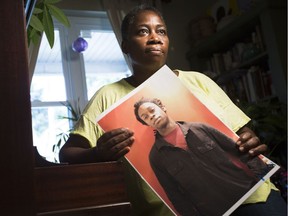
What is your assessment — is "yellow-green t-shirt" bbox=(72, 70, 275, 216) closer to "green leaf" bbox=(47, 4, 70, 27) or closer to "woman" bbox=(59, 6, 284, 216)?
"woman" bbox=(59, 6, 284, 216)

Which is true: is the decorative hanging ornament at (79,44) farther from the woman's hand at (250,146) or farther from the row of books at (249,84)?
the woman's hand at (250,146)

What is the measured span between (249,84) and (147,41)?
6.95ft

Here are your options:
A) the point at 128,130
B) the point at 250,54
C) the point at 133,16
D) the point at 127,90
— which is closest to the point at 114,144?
the point at 128,130

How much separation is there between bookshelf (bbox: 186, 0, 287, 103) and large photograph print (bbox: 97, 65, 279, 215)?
183 cm

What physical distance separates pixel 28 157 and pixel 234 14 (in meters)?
2.66

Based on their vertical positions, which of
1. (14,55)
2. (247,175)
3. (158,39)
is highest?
(158,39)

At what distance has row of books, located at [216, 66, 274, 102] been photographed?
8.39ft

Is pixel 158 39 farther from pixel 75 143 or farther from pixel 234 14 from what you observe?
pixel 234 14

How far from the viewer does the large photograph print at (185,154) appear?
0.50 metres

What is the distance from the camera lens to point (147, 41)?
755mm

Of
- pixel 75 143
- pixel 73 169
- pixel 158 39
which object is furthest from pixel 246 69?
pixel 73 169

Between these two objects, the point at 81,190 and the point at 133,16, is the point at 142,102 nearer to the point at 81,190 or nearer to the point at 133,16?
the point at 81,190

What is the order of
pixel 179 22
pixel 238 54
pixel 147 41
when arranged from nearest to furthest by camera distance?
pixel 147 41 < pixel 238 54 < pixel 179 22

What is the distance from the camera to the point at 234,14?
2.72 metres
